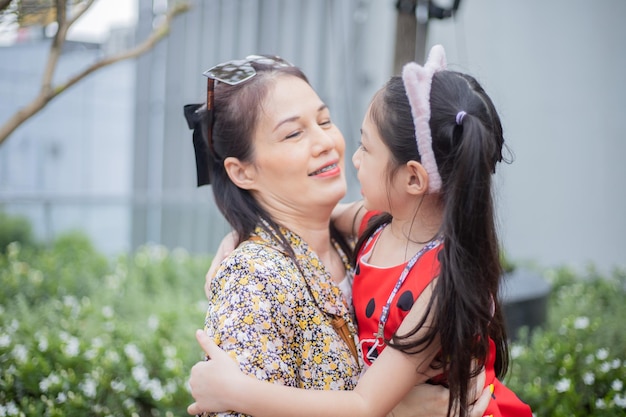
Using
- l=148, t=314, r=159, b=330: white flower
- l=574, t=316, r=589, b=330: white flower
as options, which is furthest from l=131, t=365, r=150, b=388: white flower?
l=574, t=316, r=589, b=330: white flower

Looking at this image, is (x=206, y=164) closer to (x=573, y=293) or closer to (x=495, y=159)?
(x=495, y=159)

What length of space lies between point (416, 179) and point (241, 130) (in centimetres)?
58

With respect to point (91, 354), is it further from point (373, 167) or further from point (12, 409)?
point (373, 167)

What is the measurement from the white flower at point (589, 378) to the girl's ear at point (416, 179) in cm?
203

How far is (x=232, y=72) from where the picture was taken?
7.13 feet

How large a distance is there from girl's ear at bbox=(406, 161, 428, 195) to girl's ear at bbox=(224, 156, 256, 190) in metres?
0.54

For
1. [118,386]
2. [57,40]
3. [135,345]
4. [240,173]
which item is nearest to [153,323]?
[135,345]

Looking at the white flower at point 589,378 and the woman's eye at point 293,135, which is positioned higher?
the woman's eye at point 293,135

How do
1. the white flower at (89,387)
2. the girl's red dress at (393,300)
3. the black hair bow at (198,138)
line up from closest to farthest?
the girl's red dress at (393,300) < the black hair bow at (198,138) < the white flower at (89,387)

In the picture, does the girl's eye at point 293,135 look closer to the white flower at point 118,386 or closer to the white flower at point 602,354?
the white flower at point 118,386

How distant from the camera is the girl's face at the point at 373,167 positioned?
1.89m

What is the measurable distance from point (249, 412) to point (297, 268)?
1.46 ft

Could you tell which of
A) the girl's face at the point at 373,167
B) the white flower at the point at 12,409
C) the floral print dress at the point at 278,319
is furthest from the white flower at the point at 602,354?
the white flower at the point at 12,409

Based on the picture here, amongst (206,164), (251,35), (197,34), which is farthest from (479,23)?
(206,164)
